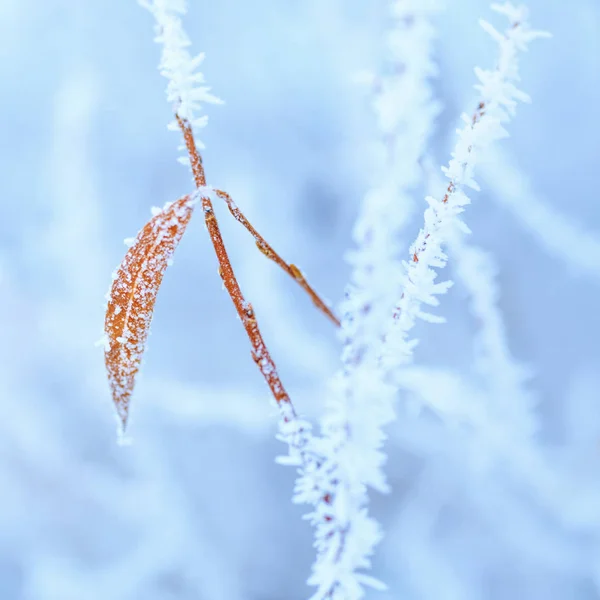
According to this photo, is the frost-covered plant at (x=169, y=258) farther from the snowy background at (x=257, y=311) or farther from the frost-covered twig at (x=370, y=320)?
the snowy background at (x=257, y=311)

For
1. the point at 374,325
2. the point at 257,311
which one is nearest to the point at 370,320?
the point at 374,325

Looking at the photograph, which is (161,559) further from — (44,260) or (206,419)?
(44,260)

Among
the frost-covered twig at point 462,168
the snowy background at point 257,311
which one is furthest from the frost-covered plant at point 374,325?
the snowy background at point 257,311

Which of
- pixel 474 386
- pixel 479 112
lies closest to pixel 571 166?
pixel 474 386

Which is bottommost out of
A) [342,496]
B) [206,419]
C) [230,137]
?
[342,496]

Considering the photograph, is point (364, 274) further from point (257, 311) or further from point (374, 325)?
point (257, 311)

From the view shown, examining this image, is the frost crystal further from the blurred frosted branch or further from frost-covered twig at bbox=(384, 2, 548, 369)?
the blurred frosted branch

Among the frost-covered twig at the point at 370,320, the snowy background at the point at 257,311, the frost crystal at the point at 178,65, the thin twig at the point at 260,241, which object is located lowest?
the frost-covered twig at the point at 370,320
